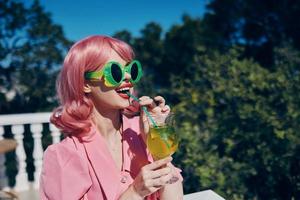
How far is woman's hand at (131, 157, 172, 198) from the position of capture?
136 cm

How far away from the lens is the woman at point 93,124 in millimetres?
1564

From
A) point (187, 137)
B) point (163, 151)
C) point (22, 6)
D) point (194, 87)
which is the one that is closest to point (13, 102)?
point (22, 6)

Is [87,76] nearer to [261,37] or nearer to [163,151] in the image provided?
[163,151]

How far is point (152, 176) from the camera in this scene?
1.36 metres

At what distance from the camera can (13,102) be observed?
6691mm

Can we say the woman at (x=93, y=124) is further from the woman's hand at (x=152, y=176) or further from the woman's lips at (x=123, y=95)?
the woman's hand at (x=152, y=176)

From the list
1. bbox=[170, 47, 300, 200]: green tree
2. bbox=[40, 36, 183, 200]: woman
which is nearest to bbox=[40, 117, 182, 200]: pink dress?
bbox=[40, 36, 183, 200]: woman

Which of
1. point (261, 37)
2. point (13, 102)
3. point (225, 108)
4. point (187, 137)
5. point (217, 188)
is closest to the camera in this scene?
point (217, 188)

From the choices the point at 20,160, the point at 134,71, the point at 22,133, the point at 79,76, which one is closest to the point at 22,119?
the point at 22,133

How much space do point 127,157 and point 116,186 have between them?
19 centimetres

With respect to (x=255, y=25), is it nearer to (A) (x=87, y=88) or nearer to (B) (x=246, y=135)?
(B) (x=246, y=135)

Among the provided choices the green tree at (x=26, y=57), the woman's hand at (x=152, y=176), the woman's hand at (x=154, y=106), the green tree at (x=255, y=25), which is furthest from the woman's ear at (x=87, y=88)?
the green tree at (x=255, y=25)

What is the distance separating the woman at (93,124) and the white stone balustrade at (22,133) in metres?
2.16

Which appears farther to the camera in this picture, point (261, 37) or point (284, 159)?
point (261, 37)
